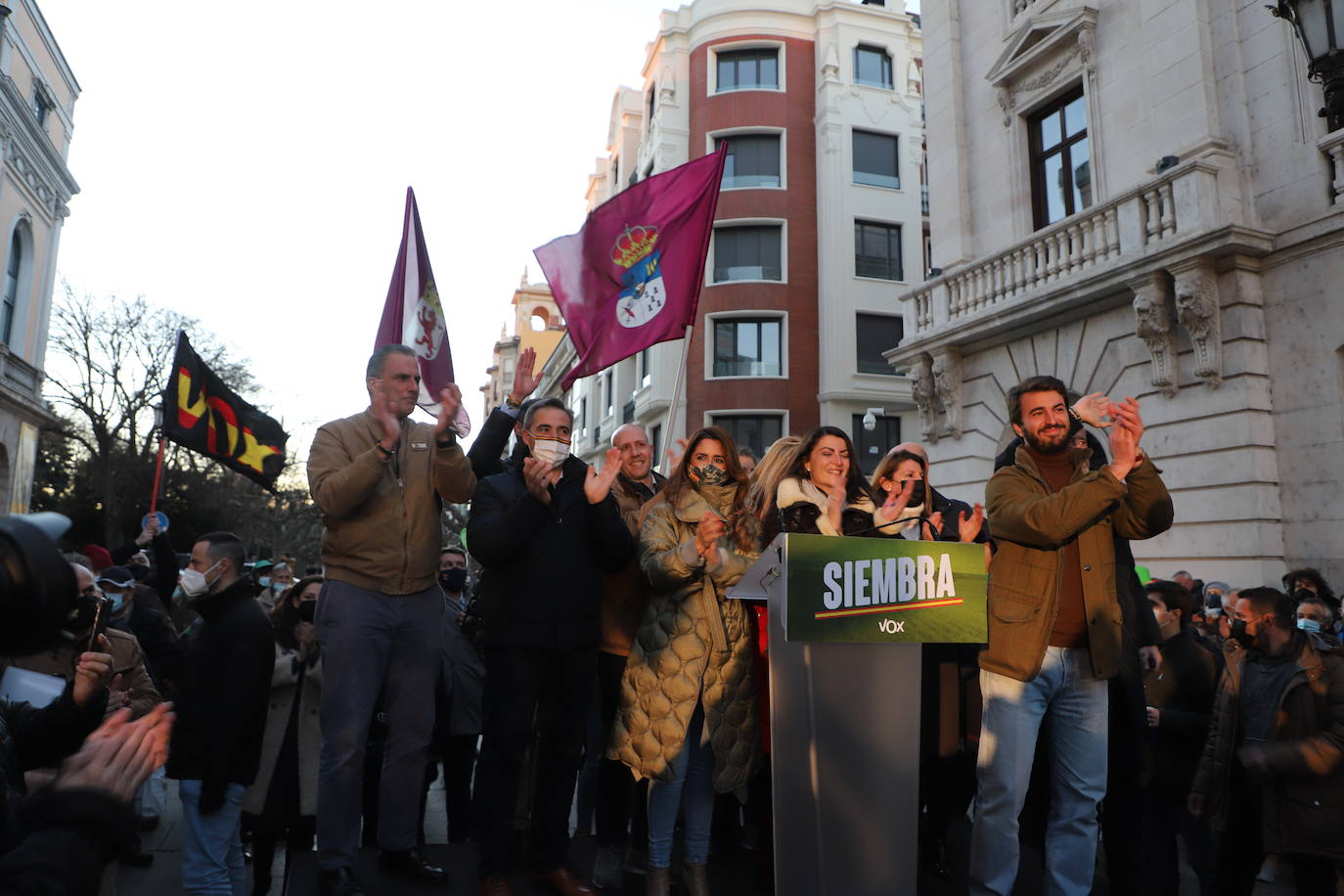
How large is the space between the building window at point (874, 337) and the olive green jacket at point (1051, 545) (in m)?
25.0

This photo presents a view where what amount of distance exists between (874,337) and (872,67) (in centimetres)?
980

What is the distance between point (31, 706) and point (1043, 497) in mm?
3355

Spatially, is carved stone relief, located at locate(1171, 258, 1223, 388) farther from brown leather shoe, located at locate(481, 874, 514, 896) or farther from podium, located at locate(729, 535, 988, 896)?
brown leather shoe, located at locate(481, 874, 514, 896)

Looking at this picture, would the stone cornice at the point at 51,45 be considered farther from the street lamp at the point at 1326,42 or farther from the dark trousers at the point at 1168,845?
the dark trousers at the point at 1168,845

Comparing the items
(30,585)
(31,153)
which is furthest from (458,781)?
(31,153)

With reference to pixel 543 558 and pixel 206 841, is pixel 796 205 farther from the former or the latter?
pixel 206 841

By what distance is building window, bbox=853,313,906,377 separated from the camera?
1121 inches

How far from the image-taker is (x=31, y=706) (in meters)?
2.20

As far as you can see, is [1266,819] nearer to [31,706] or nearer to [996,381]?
[31,706]

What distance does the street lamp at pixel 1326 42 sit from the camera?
491 cm

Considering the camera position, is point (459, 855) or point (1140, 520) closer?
point (1140, 520)

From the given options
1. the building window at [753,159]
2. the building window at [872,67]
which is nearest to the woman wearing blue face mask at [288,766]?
the building window at [753,159]

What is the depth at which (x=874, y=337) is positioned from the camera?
28.9m

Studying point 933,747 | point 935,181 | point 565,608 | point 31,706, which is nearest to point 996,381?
point 935,181
